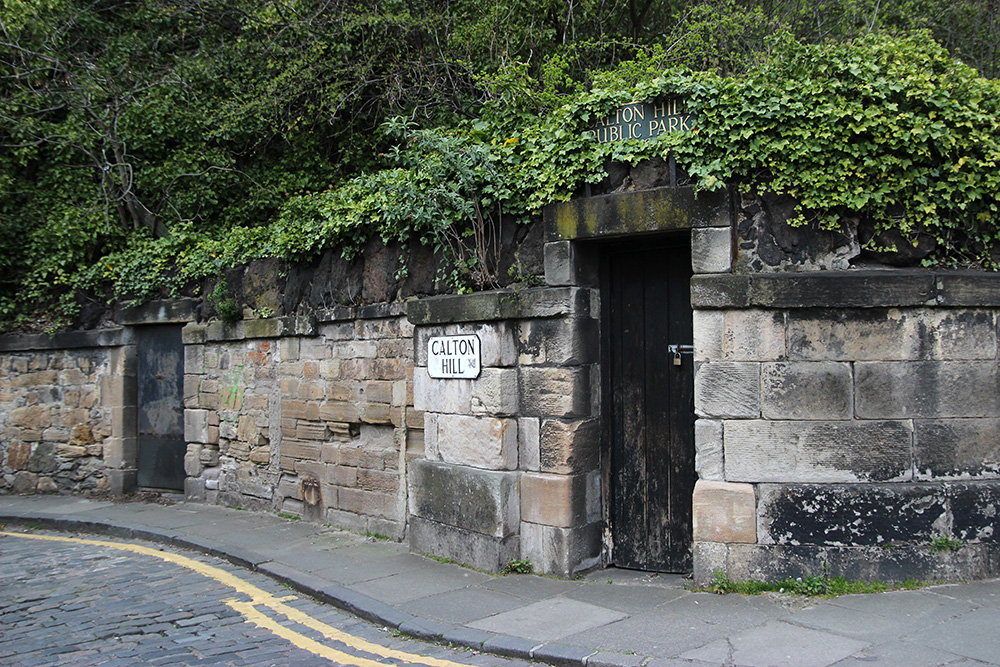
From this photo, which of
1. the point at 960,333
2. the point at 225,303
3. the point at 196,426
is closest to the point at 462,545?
the point at 960,333

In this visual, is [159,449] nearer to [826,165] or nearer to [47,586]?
[47,586]

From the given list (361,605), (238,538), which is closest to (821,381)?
(361,605)

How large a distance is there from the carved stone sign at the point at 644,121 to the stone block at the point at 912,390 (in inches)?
82.5

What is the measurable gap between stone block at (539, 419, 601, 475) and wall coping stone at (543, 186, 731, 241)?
1.43 metres

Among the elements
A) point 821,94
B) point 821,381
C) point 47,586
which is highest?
point 821,94

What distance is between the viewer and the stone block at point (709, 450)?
5309 millimetres

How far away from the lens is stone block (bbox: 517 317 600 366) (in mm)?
5922

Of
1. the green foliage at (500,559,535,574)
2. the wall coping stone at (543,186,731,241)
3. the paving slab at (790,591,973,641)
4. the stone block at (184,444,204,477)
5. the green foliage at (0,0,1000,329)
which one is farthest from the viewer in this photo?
the stone block at (184,444,204,477)

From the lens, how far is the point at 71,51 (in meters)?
12.8

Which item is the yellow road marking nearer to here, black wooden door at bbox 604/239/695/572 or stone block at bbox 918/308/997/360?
black wooden door at bbox 604/239/695/572

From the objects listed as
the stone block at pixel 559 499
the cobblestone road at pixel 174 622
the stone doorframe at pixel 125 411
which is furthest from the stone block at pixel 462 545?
the stone doorframe at pixel 125 411

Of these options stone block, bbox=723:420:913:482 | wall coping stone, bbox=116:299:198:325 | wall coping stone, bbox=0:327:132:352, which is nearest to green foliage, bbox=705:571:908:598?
stone block, bbox=723:420:913:482

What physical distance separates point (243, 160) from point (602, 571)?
33.7ft

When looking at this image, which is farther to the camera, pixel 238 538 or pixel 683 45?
pixel 683 45
